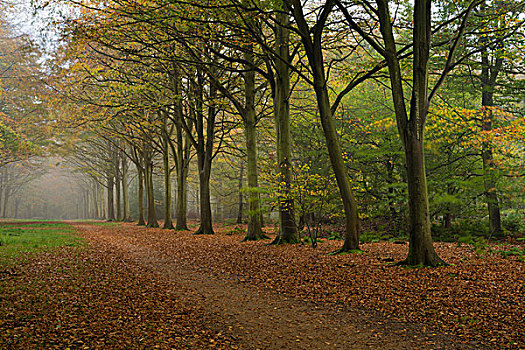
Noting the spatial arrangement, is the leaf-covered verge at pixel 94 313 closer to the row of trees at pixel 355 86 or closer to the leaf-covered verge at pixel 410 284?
the leaf-covered verge at pixel 410 284

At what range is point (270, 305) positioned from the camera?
5.23 meters

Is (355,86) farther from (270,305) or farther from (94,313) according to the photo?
(94,313)

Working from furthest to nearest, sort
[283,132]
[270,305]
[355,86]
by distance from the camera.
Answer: [355,86], [283,132], [270,305]

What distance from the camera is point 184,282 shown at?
675 centimetres

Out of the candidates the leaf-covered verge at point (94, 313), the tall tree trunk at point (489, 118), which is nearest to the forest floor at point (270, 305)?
the leaf-covered verge at point (94, 313)

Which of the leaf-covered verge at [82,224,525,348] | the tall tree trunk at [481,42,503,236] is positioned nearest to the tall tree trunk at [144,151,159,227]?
the leaf-covered verge at [82,224,525,348]

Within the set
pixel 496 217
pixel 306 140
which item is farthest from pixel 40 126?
pixel 496 217

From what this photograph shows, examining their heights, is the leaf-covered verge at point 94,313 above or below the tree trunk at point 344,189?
below

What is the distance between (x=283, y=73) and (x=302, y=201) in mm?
4473

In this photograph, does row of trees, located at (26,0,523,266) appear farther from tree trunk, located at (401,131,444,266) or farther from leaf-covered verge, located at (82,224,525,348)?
leaf-covered verge, located at (82,224,525,348)

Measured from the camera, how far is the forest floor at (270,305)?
3820 millimetres

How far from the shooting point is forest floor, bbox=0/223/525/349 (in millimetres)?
3820

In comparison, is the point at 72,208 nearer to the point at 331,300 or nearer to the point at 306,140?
the point at 306,140

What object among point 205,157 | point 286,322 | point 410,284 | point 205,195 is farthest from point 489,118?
point 205,195
